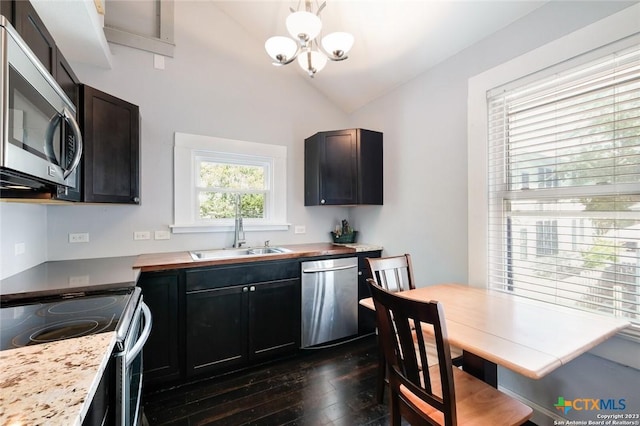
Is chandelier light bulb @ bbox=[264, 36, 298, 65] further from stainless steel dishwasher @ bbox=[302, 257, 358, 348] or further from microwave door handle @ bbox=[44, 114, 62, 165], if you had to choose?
stainless steel dishwasher @ bbox=[302, 257, 358, 348]

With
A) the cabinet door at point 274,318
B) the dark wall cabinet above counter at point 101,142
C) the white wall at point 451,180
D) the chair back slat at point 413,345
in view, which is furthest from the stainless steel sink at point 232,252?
the chair back slat at point 413,345

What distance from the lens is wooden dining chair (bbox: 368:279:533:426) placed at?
1004 millimetres

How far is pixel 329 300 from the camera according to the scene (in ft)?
8.75

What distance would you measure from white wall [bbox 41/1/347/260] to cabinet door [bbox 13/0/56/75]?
1198mm

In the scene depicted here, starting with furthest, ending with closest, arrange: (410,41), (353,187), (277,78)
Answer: (277,78), (353,187), (410,41)

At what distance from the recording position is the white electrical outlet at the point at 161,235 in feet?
8.29

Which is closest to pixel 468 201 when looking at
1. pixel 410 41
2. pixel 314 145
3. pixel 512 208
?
pixel 512 208

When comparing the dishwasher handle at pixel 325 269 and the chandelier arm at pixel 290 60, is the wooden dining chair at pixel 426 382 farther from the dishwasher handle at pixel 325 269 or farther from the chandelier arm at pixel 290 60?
the chandelier arm at pixel 290 60

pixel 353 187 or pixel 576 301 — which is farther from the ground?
pixel 353 187

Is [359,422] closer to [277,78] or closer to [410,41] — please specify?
[410,41]

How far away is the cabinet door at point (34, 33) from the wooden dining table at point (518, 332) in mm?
2015

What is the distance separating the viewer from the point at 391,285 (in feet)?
6.57

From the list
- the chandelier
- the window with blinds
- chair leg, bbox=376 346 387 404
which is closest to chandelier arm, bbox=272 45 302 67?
the chandelier

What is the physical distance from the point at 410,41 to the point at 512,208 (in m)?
1.64
